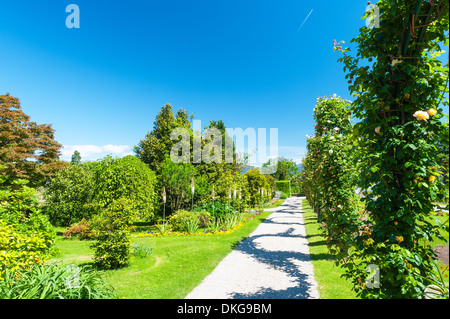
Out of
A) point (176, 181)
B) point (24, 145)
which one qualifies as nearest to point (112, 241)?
point (176, 181)

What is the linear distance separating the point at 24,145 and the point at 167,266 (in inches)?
545

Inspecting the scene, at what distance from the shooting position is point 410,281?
160 cm

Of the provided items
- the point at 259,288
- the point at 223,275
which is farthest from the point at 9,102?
the point at 259,288

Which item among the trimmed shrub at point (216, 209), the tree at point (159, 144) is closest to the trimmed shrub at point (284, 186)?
the tree at point (159, 144)

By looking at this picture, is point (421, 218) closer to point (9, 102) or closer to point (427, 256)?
point (427, 256)

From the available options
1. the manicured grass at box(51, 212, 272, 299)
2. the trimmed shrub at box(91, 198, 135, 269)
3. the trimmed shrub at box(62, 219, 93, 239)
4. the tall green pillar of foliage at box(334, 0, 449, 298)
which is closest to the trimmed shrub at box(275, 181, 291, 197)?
the manicured grass at box(51, 212, 272, 299)

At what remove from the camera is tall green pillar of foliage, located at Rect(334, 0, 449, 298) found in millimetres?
1686

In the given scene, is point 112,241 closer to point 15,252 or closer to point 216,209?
point 15,252

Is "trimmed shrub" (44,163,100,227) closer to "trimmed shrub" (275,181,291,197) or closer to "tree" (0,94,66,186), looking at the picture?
"tree" (0,94,66,186)

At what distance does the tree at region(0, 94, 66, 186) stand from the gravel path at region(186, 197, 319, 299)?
13.0m

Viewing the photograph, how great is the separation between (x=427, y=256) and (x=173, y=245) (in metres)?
6.88

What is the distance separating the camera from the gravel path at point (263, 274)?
3.79m

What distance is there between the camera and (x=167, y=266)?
5.21m

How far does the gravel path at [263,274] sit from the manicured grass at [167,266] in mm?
301
